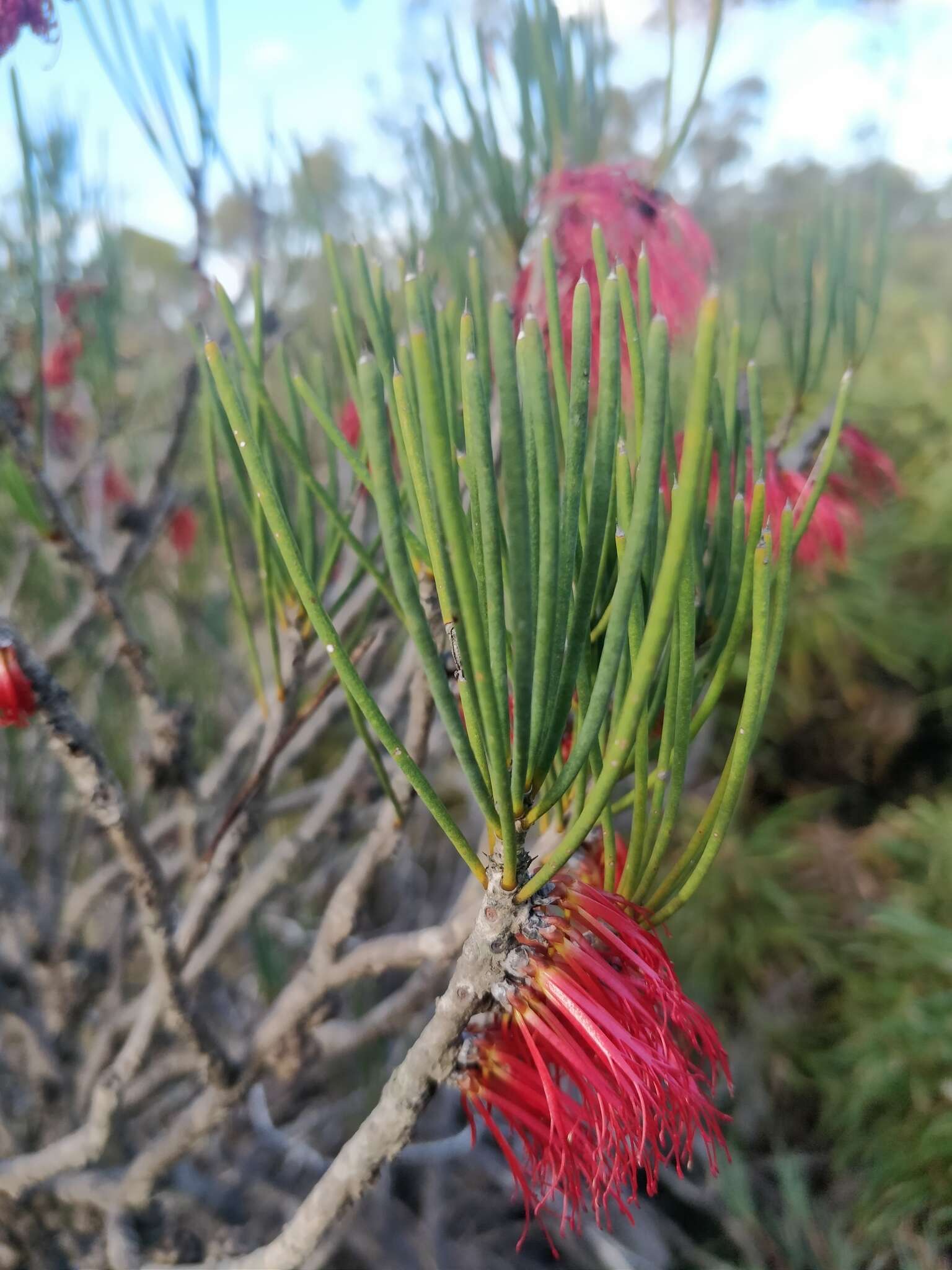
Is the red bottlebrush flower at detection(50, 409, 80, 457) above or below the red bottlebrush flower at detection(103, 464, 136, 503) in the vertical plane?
above

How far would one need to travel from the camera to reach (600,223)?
35cm

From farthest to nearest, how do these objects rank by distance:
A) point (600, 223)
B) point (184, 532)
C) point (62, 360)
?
point (184, 532) < point (62, 360) < point (600, 223)

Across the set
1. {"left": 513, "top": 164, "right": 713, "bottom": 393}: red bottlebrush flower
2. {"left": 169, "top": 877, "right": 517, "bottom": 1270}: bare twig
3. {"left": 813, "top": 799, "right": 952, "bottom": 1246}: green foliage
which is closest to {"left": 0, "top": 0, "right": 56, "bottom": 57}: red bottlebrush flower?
{"left": 513, "top": 164, "right": 713, "bottom": 393}: red bottlebrush flower

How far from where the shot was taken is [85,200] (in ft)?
1.66

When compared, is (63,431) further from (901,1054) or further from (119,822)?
(901,1054)

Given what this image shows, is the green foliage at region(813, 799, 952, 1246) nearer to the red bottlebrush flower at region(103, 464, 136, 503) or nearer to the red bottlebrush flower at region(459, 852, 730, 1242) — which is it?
the red bottlebrush flower at region(459, 852, 730, 1242)

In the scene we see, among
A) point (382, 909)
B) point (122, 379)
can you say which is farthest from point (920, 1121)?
point (122, 379)

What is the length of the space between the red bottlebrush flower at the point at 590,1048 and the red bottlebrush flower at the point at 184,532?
687mm

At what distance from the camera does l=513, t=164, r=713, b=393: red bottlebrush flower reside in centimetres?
35

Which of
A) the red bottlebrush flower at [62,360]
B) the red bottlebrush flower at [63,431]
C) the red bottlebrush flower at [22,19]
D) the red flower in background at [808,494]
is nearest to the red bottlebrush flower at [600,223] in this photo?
the red flower in background at [808,494]

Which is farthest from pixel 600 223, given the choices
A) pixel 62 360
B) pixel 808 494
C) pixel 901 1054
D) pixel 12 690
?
pixel 901 1054

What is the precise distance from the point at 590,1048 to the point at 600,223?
0.33 metres

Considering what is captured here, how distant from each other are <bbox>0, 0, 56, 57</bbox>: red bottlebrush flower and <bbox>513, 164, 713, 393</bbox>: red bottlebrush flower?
205 millimetres

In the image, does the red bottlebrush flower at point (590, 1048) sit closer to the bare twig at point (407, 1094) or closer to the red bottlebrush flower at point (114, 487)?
the bare twig at point (407, 1094)
